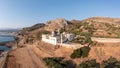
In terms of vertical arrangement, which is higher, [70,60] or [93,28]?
[93,28]

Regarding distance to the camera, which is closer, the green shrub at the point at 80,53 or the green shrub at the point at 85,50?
the green shrub at the point at 80,53

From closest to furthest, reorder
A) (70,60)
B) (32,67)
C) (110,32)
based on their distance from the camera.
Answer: (32,67) → (70,60) → (110,32)

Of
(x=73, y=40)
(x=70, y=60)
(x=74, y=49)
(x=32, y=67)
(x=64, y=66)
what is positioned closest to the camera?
(x=64, y=66)

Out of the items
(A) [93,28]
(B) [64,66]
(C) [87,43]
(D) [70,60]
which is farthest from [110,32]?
(B) [64,66]

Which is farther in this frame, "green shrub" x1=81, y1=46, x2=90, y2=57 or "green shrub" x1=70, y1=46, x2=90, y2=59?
"green shrub" x1=81, y1=46, x2=90, y2=57

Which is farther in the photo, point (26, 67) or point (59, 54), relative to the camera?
point (59, 54)

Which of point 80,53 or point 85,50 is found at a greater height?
point 85,50

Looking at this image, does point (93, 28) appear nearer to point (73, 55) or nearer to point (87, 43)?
point (87, 43)

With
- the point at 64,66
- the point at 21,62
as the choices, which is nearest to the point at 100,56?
the point at 64,66

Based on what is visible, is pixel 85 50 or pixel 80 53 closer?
pixel 80 53
